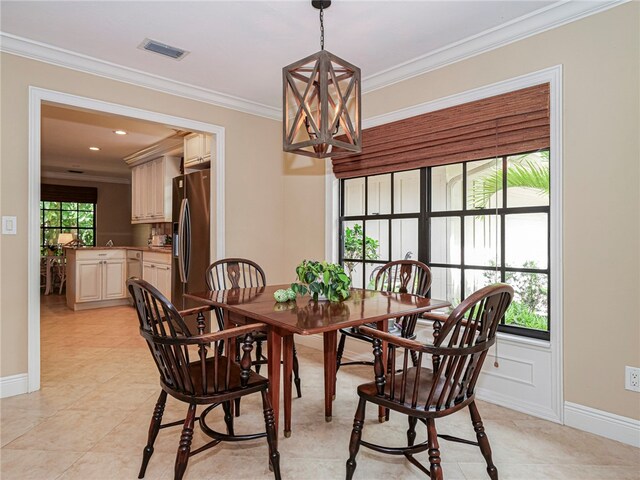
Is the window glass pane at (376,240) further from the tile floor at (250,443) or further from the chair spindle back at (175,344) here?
the chair spindle back at (175,344)

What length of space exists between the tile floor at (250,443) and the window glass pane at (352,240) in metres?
1.17

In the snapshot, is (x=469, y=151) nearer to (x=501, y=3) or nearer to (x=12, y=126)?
(x=501, y=3)

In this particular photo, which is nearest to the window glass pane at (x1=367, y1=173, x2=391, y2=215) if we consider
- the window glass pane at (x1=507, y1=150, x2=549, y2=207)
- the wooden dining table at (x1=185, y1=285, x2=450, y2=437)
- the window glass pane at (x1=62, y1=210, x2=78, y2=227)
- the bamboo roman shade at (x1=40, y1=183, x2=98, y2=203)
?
the window glass pane at (x1=507, y1=150, x2=549, y2=207)

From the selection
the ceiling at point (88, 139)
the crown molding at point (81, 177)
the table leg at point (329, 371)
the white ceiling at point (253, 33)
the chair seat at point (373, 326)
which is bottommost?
the table leg at point (329, 371)

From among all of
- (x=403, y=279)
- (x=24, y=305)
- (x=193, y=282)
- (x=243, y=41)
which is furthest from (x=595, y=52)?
(x=24, y=305)

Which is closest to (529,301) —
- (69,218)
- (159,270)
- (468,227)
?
(468,227)

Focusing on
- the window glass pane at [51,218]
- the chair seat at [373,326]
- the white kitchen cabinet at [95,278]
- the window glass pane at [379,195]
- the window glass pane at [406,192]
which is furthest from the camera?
the window glass pane at [51,218]

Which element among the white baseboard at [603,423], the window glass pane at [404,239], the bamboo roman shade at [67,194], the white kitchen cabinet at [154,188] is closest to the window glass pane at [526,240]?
the window glass pane at [404,239]

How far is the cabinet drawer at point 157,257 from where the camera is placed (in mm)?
5172

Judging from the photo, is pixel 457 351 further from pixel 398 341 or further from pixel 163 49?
pixel 163 49

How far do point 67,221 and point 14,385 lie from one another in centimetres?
673

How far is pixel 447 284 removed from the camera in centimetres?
301

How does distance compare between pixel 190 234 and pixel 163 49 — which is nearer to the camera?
pixel 163 49

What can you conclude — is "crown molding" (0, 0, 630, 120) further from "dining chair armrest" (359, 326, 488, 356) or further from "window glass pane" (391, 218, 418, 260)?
"dining chair armrest" (359, 326, 488, 356)
